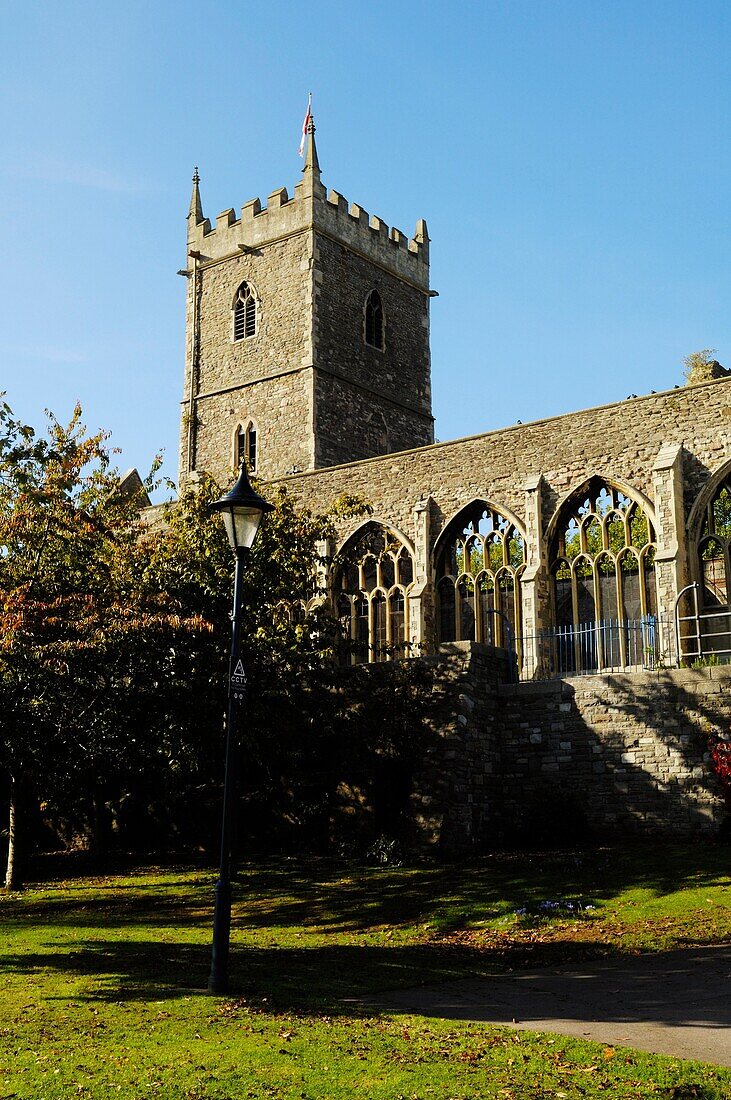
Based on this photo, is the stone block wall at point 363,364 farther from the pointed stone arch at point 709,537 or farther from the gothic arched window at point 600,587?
the pointed stone arch at point 709,537

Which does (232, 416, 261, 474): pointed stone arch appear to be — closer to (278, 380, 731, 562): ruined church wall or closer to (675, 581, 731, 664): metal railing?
(278, 380, 731, 562): ruined church wall

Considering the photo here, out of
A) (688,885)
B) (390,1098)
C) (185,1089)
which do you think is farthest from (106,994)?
(688,885)

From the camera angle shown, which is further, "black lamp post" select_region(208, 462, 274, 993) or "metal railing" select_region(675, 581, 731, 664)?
"metal railing" select_region(675, 581, 731, 664)

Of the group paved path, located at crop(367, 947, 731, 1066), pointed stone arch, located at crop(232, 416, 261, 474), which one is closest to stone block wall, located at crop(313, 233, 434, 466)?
pointed stone arch, located at crop(232, 416, 261, 474)

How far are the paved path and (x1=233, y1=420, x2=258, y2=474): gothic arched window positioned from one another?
95.8 feet

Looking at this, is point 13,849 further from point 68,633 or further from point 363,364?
point 363,364

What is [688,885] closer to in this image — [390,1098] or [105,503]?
[390,1098]

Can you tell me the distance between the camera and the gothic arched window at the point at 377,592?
29094 mm

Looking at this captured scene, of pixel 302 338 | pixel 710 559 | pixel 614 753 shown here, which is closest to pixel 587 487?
pixel 710 559

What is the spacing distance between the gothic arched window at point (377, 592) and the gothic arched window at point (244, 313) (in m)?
13.6

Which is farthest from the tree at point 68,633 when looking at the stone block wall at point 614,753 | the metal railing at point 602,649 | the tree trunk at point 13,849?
the metal railing at point 602,649

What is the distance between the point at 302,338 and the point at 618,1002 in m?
31.7

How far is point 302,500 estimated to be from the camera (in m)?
30.7

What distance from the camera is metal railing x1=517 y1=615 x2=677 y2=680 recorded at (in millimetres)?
22672
